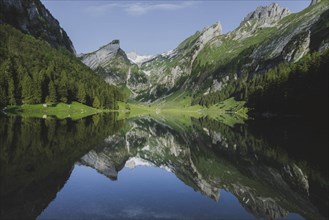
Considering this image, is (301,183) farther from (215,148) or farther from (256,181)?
(215,148)

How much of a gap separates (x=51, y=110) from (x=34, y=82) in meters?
11.2

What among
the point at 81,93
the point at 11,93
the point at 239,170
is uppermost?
the point at 81,93

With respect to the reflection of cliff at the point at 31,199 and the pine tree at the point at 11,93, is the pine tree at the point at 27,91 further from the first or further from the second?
the reflection of cliff at the point at 31,199

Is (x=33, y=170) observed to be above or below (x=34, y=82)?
below

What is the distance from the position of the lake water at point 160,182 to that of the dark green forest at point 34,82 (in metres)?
83.3

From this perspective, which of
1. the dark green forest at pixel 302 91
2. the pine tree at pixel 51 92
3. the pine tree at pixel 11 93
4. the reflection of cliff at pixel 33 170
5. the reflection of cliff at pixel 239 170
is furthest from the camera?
the pine tree at pixel 51 92

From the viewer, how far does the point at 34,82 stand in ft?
412

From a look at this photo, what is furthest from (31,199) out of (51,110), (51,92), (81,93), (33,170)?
(81,93)

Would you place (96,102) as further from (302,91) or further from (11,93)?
(302,91)

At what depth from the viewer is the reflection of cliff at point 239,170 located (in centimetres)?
2148

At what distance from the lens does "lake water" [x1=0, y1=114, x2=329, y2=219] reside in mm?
19203

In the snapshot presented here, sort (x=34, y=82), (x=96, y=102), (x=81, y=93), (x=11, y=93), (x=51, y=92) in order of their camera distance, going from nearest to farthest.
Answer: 1. (x=11, y=93)
2. (x=34, y=82)
3. (x=51, y=92)
4. (x=81, y=93)
5. (x=96, y=102)

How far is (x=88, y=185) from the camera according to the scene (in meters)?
A: 26.7

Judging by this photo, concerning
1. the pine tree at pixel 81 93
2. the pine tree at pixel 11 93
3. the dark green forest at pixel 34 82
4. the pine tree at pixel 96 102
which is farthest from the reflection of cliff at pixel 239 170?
the pine tree at pixel 96 102
